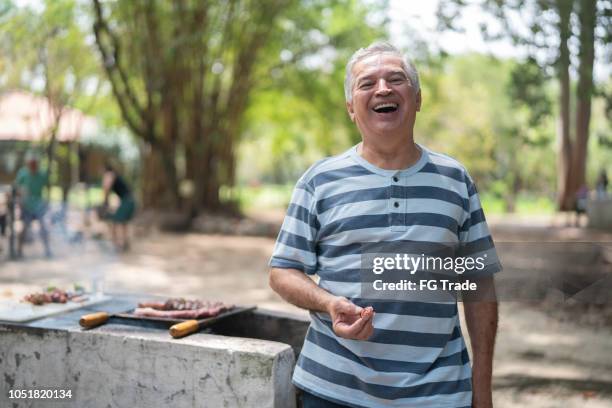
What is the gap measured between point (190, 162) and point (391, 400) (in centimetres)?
1731

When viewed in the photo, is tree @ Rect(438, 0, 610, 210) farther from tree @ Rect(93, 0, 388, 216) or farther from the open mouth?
tree @ Rect(93, 0, 388, 216)

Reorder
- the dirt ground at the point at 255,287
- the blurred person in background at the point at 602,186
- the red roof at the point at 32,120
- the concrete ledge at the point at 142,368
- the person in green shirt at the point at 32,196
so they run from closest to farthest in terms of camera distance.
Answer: the concrete ledge at the point at 142,368, the dirt ground at the point at 255,287, the person in green shirt at the point at 32,196, the blurred person in background at the point at 602,186, the red roof at the point at 32,120

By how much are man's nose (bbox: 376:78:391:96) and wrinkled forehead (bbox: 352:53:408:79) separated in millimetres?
38

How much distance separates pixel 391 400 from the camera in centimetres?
186

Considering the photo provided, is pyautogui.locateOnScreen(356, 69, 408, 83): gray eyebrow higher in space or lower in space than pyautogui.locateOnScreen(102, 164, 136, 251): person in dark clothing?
higher

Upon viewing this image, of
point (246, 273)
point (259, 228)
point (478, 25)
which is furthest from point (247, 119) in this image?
point (478, 25)

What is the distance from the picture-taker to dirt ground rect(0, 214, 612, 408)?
5133mm

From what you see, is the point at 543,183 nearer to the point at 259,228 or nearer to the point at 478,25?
the point at 259,228

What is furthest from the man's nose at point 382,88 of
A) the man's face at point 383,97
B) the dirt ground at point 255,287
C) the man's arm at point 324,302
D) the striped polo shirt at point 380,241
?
the dirt ground at point 255,287

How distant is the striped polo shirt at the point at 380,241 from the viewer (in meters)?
1.88

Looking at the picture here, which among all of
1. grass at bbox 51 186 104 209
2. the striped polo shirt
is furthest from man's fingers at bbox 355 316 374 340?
grass at bbox 51 186 104 209

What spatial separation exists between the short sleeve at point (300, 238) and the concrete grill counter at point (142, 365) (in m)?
0.70

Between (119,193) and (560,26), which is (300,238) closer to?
(560,26)

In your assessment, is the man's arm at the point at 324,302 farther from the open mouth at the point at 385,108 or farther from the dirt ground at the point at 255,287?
the dirt ground at the point at 255,287
